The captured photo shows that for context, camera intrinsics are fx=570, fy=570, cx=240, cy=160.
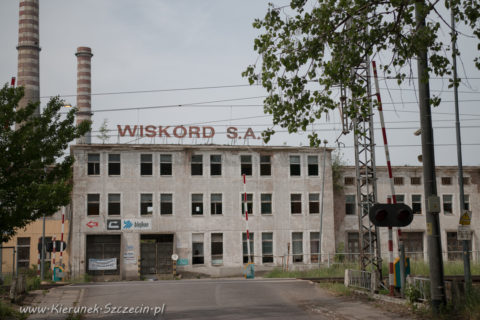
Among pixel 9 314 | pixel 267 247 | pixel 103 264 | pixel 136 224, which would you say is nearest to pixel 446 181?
pixel 267 247

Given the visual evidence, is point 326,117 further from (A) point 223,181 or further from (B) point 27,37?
(B) point 27,37

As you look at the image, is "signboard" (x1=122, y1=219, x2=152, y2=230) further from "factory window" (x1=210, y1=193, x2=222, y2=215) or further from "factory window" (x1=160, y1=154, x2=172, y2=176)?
"factory window" (x1=210, y1=193, x2=222, y2=215)

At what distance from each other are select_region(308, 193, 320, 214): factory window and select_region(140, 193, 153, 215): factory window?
1159 centimetres

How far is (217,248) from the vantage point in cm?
4047

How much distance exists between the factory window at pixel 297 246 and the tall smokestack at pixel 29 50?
29957mm

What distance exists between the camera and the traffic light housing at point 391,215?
43.9ft

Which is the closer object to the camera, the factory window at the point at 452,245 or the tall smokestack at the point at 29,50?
the factory window at the point at 452,245

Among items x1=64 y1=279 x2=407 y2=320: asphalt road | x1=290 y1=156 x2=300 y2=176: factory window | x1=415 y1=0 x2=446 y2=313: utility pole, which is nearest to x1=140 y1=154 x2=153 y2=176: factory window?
x1=290 y1=156 x2=300 y2=176: factory window

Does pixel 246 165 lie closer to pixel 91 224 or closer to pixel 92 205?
pixel 92 205

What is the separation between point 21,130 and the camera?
46.6 ft

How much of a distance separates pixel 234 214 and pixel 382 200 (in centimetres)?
1212

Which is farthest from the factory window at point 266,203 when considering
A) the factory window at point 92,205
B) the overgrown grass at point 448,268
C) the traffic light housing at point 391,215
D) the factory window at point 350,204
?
the traffic light housing at point 391,215

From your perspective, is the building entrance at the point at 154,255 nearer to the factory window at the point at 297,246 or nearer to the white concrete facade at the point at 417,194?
the factory window at the point at 297,246

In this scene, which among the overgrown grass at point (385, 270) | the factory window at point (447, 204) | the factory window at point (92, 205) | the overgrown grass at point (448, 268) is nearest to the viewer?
the overgrown grass at point (448, 268)
